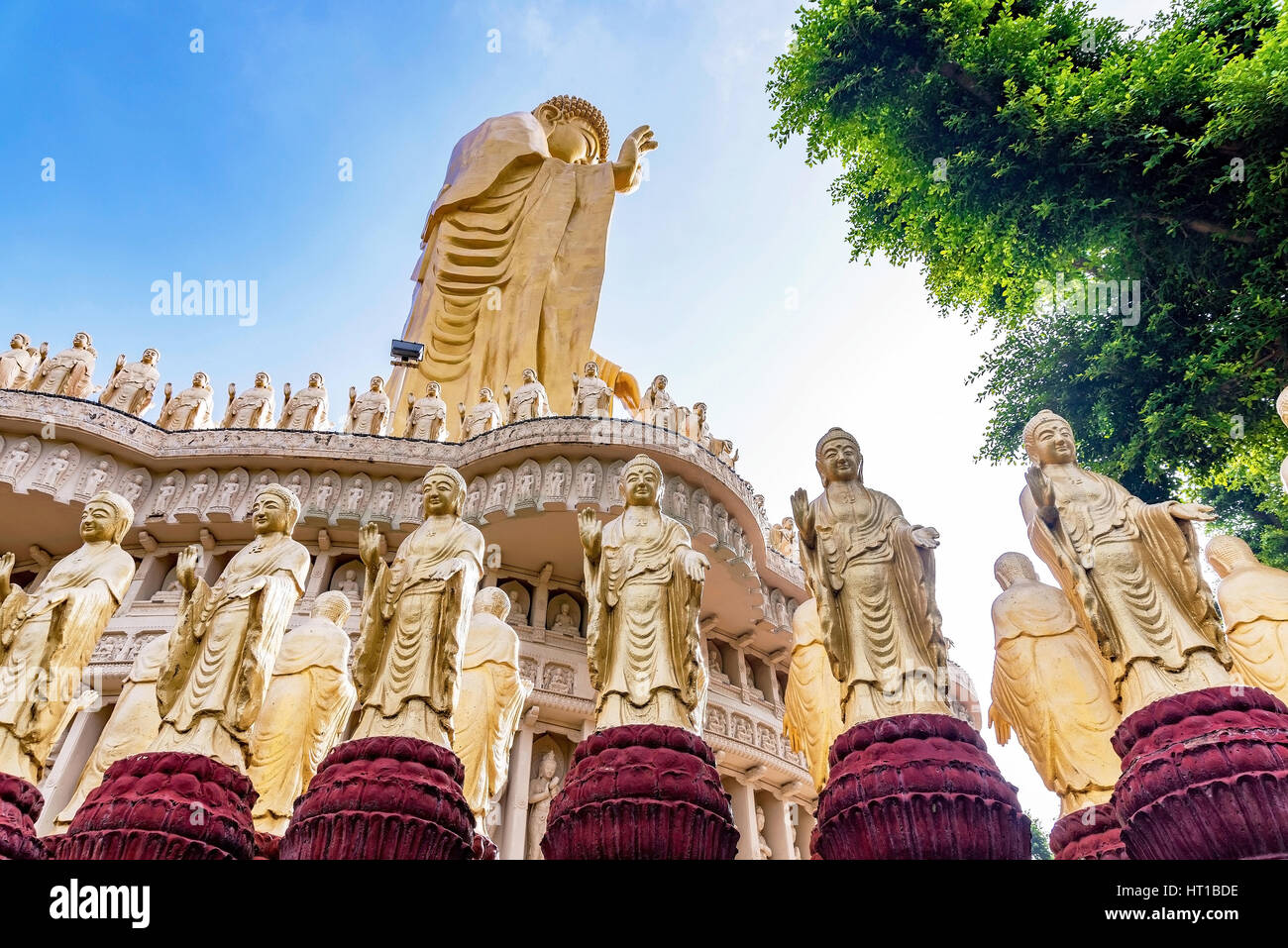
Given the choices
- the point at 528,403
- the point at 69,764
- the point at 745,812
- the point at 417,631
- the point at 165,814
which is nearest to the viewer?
the point at 165,814

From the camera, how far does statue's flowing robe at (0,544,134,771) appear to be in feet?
15.6

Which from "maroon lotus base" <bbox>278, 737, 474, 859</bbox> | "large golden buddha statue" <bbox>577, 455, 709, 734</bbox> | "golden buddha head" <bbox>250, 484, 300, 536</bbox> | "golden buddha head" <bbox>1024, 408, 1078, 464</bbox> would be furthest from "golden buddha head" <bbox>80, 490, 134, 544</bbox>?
"golden buddha head" <bbox>1024, 408, 1078, 464</bbox>

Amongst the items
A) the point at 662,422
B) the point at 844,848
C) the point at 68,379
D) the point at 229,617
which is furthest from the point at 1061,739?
the point at 68,379

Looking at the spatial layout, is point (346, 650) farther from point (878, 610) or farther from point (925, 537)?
point (925, 537)

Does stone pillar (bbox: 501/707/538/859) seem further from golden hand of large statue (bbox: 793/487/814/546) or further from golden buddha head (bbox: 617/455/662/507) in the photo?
golden hand of large statue (bbox: 793/487/814/546)

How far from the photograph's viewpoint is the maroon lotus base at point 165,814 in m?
3.54

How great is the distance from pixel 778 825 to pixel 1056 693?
25.0ft

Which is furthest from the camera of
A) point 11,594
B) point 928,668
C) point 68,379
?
point 68,379

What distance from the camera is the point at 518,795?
964 cm

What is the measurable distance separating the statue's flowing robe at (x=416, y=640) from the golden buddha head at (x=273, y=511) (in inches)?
→ 40.5

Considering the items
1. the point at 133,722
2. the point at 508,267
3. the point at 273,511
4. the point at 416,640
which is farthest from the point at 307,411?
the point at 416,640

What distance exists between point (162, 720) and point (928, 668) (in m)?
3.84

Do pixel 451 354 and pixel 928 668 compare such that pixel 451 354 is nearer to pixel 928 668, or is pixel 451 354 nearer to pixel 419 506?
pixel 419 506

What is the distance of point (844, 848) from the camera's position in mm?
3430
